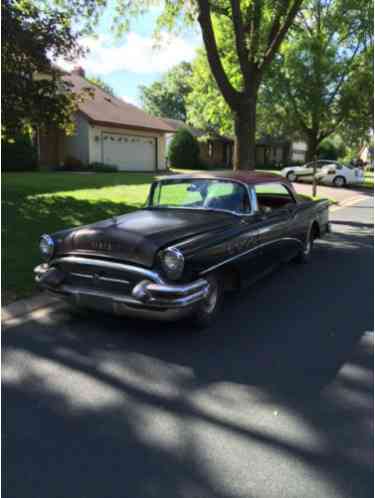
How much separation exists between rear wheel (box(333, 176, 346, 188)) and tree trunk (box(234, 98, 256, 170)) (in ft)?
48.2

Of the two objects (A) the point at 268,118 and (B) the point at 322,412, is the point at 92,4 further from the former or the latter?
(A) the point at 268,118

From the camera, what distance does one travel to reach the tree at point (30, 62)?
9.91 meters

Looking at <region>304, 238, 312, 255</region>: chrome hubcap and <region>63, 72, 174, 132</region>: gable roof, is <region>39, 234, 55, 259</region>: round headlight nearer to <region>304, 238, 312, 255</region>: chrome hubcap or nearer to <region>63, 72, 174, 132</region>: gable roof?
<region>304, 238, 312, 255</region>: chrome hubcap

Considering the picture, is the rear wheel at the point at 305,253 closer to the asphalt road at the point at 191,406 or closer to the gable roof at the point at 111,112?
the asphalt road at the point at 191,406

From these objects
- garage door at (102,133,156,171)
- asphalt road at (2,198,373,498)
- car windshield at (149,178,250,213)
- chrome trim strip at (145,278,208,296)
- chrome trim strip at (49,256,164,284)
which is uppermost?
garage door at (102,133,156,171)

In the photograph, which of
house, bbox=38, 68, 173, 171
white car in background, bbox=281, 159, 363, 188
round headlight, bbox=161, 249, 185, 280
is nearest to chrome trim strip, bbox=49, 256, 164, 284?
round headlight, bbox=161, 249, 185, 280

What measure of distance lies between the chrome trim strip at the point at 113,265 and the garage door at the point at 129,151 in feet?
72.4

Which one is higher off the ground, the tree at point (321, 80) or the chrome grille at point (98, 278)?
the tree at point (321, 80)

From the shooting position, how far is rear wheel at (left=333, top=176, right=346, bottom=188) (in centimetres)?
2452

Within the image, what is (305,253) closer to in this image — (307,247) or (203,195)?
(307,247)

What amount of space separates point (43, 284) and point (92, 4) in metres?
10.2

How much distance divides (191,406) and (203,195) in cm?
292

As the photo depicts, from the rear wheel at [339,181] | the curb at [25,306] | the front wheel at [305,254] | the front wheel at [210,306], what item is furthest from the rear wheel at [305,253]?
the rear wheel at [339,181]

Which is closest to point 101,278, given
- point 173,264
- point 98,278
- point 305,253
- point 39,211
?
point 98,278
